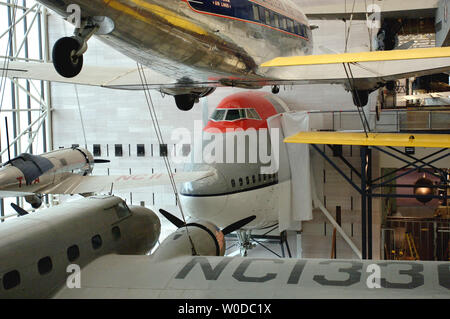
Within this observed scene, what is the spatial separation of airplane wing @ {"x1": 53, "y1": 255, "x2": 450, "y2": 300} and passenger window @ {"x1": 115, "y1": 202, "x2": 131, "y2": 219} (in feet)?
5.78

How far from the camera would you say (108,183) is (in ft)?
34.4

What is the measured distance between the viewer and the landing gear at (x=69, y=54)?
16.6ft

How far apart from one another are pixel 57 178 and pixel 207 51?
214 inches

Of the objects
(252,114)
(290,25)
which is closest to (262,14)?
(290,25)

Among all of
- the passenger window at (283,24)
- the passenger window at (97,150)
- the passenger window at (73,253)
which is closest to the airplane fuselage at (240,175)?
Result: the passenger window at (283,24)

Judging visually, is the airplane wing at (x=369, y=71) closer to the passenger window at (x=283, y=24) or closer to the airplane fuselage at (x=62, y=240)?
the passenger window at (x=283, y=24)

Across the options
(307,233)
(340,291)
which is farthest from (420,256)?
(340,291)

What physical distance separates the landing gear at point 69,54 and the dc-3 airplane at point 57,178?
179 inches

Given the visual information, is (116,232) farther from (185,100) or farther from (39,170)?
(185,100)

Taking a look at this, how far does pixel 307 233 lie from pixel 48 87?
11.8 meters
